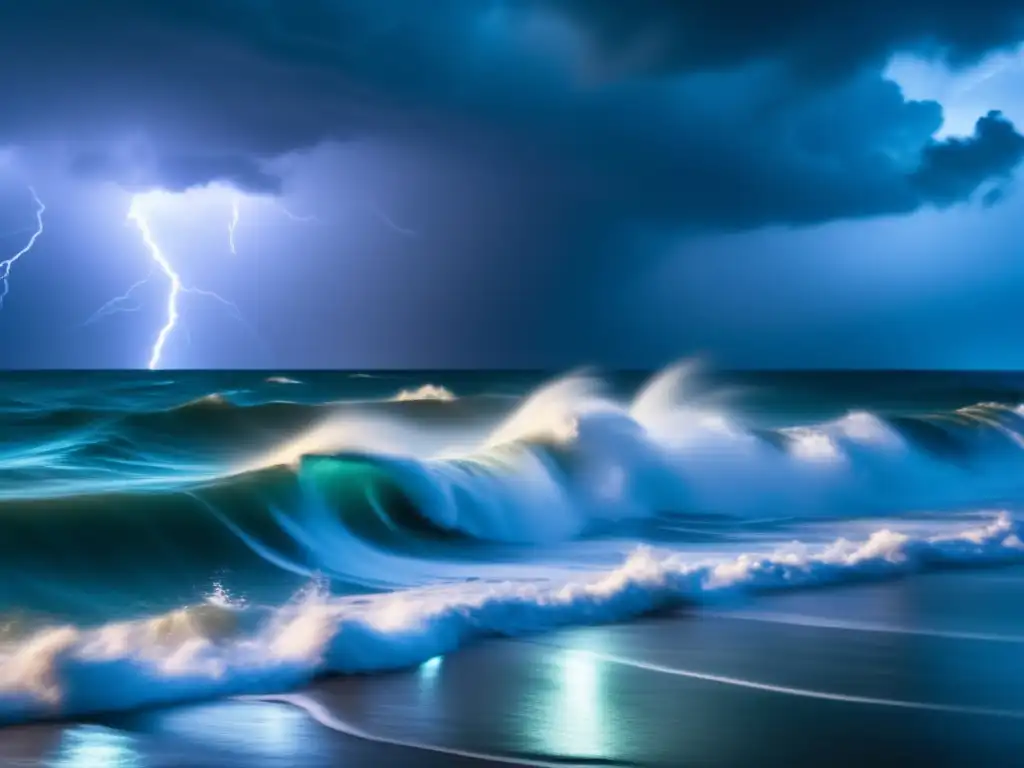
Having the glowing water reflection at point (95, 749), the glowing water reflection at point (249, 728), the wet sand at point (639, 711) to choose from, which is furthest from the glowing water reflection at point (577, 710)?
the glowing water reflection at point (95, 749)

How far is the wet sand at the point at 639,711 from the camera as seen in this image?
5367 mm

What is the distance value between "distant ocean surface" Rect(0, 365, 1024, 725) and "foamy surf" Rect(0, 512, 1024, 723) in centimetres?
2

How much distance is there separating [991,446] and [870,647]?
18035mm

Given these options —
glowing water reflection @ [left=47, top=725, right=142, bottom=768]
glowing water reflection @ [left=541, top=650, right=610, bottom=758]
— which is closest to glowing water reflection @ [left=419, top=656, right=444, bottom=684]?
glowing water reflection @ [left=541, top=650, right=610, bottom=758]

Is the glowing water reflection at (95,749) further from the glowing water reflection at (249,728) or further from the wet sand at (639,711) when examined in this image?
the glowing water reflection at (249,728)

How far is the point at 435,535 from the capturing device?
40.8 ft

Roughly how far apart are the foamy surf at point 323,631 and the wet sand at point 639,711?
209 millimetres

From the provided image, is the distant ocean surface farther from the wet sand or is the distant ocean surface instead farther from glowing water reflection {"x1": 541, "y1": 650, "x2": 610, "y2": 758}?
glowing water reflection {"x1": 541, "y1": 650, "x2": 610, "y2": 758}

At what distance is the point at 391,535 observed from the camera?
12.1 metres

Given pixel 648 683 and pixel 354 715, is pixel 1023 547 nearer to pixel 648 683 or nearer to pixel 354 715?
pixel 648 683

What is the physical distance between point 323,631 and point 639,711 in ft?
6.44

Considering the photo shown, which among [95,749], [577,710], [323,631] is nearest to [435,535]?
[323,631]

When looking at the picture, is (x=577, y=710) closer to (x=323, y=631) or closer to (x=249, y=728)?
(x=249, y=728)

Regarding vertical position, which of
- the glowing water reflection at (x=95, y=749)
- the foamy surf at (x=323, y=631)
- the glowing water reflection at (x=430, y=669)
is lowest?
the glowing water reflection at (x=95, y=749)
